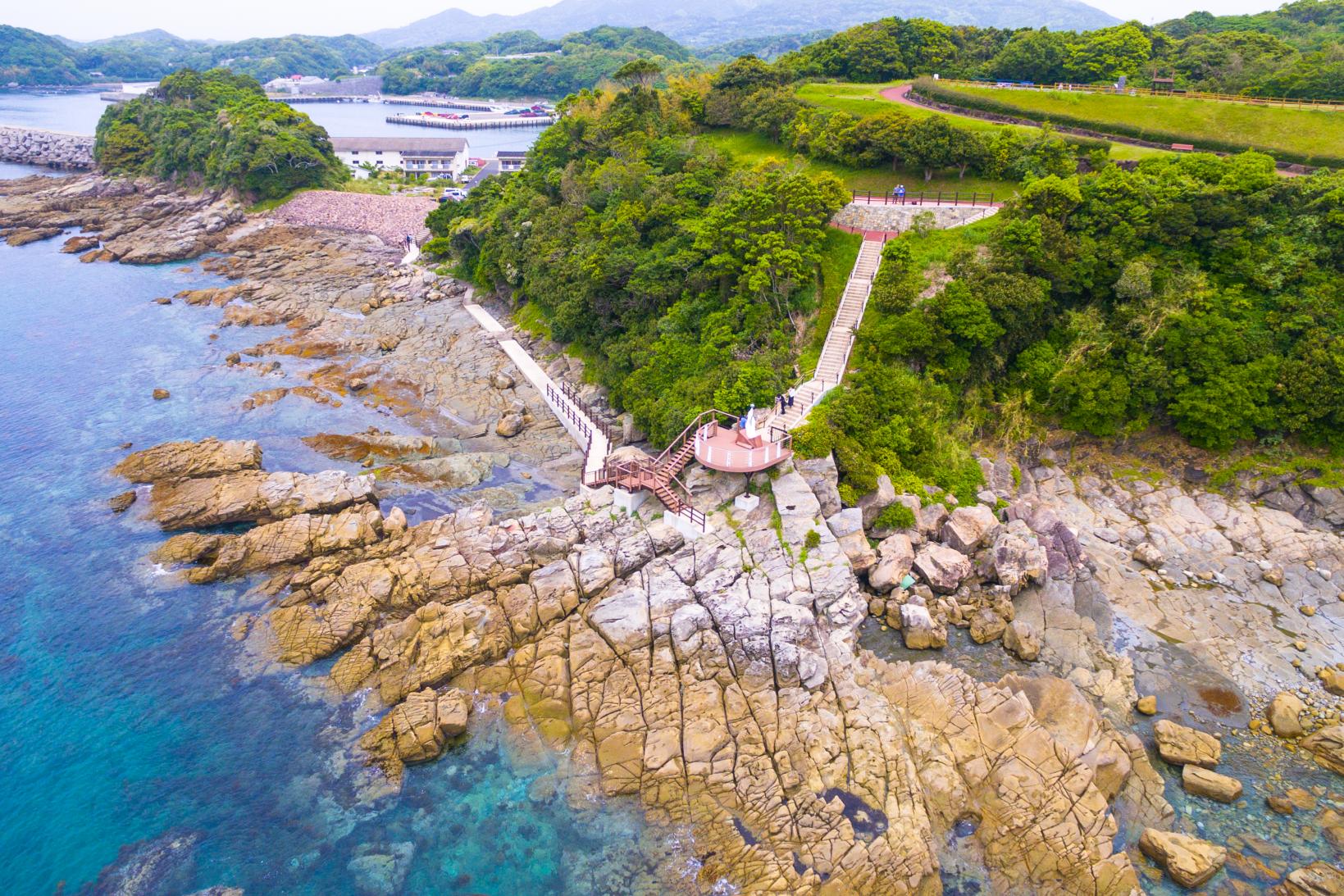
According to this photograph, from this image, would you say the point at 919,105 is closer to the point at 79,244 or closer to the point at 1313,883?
the point at 1313,883

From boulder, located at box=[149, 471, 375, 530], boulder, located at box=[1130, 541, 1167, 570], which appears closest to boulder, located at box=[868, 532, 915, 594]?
boulder, located at box=[1130, 541, 1167, 570]

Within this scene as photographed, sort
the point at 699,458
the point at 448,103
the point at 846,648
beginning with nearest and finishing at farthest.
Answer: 1. the point at 846,648
2. the point at 699,458
3. the point at 448,103

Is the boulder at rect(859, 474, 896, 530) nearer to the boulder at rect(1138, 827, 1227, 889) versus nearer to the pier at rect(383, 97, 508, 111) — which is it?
the boulder at rect(1138, 827, 1227, 889)

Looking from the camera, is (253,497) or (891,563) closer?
(891,563)

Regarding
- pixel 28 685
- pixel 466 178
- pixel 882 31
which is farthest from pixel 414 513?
pixel 466 178

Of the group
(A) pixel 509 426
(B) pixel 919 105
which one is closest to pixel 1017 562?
(A) pixel 509 426

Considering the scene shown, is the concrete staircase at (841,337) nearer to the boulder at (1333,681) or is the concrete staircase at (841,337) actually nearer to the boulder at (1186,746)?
the boulder at (1186,746)

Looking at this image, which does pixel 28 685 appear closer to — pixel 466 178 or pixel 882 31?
pixel 882 31
